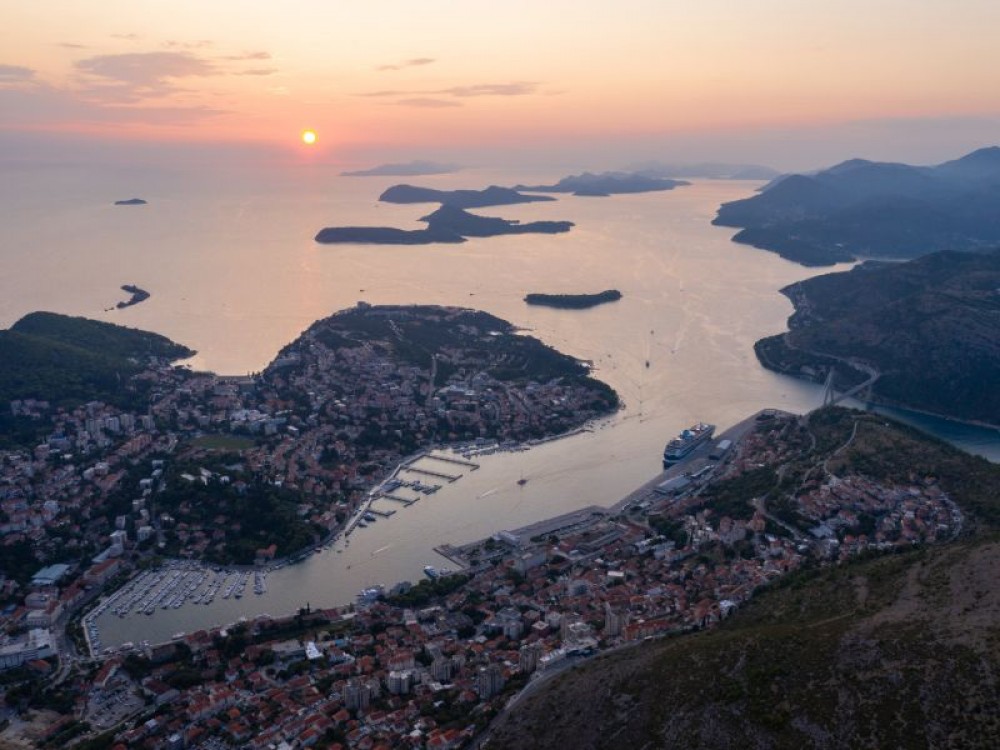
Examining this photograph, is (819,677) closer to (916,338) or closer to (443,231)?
(916,338)

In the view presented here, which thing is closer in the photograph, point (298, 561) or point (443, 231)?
point (298, 561)

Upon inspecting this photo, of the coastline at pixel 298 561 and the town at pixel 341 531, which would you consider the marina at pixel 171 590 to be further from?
the town at pixel 341 531

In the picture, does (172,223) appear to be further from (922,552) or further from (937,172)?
(937,172)

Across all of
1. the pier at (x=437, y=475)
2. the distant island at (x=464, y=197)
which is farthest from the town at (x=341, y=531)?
the distant island at (x=464, y=197)

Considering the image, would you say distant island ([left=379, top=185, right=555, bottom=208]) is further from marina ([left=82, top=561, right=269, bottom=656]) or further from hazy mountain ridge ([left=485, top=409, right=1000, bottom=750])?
hazy mountain ridge ([left=485, top=409, right=1000, bottom=750])

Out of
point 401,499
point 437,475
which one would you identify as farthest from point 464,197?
point 401,499

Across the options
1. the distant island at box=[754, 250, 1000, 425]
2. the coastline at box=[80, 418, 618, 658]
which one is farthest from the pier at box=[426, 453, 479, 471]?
the distant island at box=[754, 250, 1000, 425]
